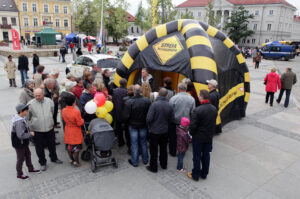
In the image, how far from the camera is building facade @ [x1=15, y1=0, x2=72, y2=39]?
53750 mm

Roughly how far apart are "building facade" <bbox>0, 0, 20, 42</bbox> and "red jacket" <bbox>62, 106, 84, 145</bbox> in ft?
188

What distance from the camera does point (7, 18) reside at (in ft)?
170

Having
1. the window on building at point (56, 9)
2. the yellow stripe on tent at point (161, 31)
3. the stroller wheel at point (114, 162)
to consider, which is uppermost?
the window on building at point (56, 9)

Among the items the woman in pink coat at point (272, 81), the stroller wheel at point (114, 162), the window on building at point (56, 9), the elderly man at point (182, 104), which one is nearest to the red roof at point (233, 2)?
the window on building at point (56, 9)

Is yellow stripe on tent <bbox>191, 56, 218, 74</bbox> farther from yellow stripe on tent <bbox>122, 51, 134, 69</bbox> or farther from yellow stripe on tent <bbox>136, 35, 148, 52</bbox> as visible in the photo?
yellow stripe on tent <bbox>122, 51, 134, 69</bbox>

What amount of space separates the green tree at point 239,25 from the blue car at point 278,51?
86.7ft

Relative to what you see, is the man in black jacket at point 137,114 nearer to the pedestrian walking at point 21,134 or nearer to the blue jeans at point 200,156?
the blue jeans at point 200,156

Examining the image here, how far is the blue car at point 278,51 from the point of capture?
29.1m

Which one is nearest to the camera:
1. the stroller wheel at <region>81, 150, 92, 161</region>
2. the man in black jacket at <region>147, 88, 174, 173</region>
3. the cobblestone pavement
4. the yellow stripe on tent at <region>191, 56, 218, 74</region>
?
the cobblestone pavement

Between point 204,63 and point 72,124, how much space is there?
11.2 feet

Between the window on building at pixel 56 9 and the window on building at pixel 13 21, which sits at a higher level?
the window on building at pixel 56 9

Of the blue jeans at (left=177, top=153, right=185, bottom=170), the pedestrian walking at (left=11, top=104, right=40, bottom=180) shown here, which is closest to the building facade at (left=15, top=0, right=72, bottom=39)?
the pedestrian walking at (left=11, top=104, right=40, bottom=180)

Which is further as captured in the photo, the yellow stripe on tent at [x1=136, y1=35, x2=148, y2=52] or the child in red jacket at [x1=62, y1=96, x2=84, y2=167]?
the yellow stripe on tent at [x1=136, y1=35, x2=148, y2=52]

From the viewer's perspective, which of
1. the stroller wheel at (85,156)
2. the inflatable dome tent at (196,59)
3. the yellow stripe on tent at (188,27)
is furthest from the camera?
the yellow stripe on tent at (188,27)
